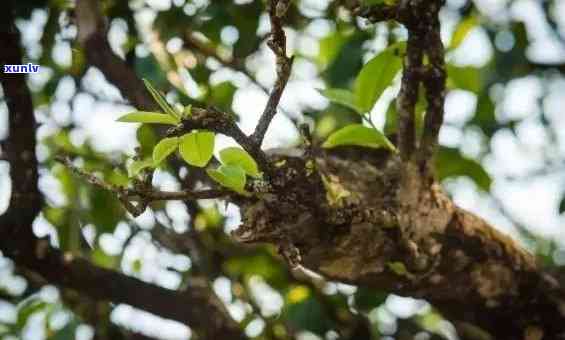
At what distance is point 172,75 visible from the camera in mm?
1235

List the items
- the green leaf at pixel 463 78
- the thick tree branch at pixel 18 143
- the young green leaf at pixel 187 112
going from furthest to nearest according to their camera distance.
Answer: the green leaf at pixel 463 78
the thick tree branch at pixel 18 143
the young green leaf at pixel 187 112

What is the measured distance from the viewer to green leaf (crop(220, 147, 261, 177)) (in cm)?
58

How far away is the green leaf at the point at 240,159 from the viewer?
1.91 feet

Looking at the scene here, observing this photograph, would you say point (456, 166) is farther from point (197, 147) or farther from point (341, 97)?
point (197, 147)

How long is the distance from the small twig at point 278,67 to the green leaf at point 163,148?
0.20 feet

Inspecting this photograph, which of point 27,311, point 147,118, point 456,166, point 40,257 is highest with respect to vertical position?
point 147,118

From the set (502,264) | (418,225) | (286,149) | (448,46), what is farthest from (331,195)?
(448,46)

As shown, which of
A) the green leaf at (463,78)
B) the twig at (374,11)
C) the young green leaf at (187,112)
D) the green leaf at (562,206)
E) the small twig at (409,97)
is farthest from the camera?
the green leaf at (463,78)

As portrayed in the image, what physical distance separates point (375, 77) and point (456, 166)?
0.41 meters

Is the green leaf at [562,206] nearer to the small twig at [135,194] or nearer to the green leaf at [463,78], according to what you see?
the green leaf at [463,78]

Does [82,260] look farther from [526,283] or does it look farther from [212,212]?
[526,283]

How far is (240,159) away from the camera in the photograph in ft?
1.92

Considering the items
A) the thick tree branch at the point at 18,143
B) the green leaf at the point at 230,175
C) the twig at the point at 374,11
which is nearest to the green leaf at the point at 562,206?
the twig at the point at 374,11

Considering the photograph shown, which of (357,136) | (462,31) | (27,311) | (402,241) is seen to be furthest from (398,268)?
(27,311)
